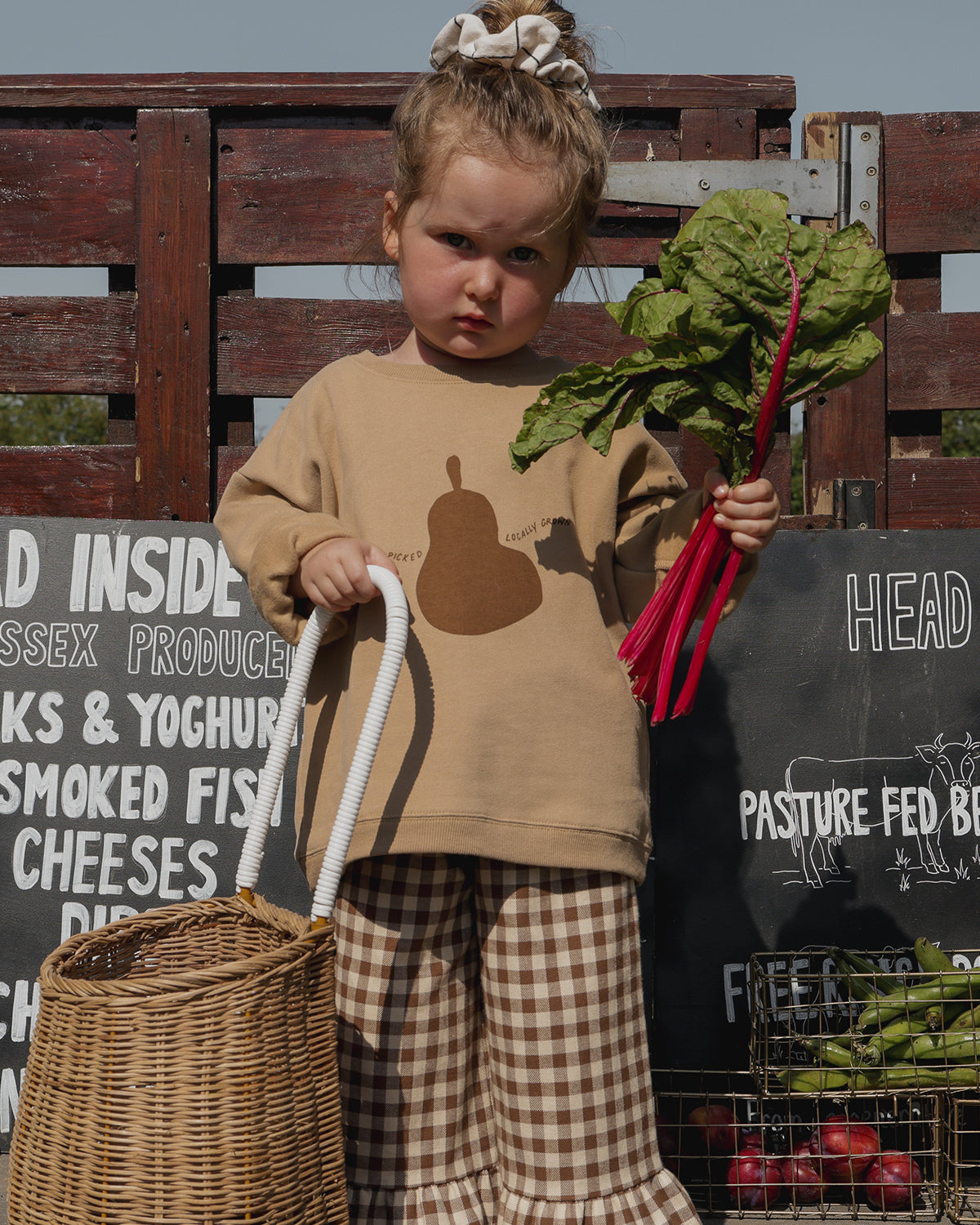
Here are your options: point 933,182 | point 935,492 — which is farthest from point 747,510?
point 933,182

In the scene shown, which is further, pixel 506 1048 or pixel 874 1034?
pixel 874 1034

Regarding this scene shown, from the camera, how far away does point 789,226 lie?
1836 millimetres

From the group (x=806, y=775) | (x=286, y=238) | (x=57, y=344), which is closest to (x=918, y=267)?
(x=806, y=775)

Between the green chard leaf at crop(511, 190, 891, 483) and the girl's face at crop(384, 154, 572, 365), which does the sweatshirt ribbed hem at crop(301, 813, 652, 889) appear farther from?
the girl's face at crop(384, 154, 572, 365)

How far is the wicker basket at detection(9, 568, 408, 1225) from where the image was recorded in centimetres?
159

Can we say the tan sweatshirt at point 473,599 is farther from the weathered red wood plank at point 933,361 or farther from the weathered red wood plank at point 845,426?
the weathered red wood plank at point 933,361

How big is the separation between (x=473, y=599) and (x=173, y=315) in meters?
1.94

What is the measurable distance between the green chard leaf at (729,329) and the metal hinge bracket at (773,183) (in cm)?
A: 165

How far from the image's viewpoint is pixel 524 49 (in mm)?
2113

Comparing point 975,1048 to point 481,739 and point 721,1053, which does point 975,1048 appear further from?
point 481,739

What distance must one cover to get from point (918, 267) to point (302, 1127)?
3.03m

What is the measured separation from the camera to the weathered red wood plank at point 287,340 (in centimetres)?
352

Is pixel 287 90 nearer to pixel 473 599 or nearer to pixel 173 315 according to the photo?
pixel 173 315

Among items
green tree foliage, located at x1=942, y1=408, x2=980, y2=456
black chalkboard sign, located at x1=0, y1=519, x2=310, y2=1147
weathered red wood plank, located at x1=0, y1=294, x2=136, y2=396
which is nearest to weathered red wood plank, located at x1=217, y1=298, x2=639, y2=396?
weathered red wood plank, located at x1=0, y1=294, x2=136, y2=396
